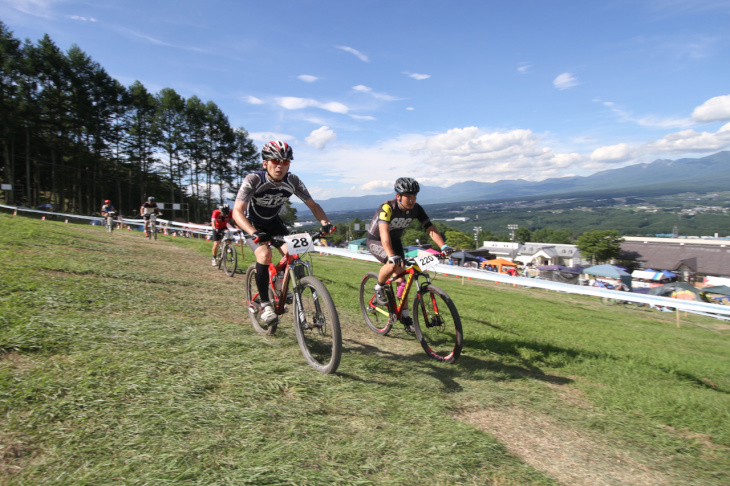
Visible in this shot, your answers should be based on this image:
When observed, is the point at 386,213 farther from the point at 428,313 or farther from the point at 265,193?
the point at 265,193

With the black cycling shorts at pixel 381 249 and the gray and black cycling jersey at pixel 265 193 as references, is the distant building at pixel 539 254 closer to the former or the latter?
the black cycling shorts at pixel 381 249

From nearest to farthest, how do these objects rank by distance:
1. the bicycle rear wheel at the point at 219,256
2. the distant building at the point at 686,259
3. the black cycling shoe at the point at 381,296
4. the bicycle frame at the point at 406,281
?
the bicycle frame at the point at 406,281 → the black cycling shoe at the point at 381,296 → the bicycle rear wheel at the point at 219,256 → the distant building at the point at 686,259

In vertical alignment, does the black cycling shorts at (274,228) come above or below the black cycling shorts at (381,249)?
above

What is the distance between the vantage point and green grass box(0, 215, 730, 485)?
253 cm

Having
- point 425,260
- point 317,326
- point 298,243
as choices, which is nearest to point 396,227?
point 425,260

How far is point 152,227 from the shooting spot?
62.2 feet

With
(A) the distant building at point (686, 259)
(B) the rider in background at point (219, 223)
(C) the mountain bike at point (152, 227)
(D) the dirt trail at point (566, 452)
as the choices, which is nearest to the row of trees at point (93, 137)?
(C) the mountain bike at point (152, 227)

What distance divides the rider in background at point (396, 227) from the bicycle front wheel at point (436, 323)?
0.30 meters

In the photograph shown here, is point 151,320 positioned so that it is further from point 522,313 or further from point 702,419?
point 522,313

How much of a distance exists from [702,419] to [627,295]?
12.9ft

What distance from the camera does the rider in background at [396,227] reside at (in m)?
6.06

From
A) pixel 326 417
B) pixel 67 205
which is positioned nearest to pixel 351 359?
pixel 326 417

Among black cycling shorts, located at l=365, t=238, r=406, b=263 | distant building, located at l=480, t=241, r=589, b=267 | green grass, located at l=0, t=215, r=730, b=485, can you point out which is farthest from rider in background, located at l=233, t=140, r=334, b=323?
distant building, located at l=480, t=241, r=589, b=267

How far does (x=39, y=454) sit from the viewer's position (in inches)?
92.7
